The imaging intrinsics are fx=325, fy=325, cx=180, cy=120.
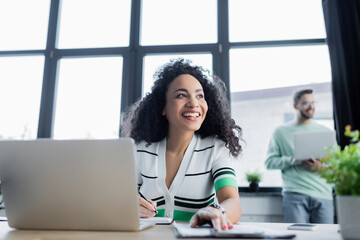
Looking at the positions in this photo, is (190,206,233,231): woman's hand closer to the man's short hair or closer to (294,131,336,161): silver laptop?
(294,131,336,161): silver laptop

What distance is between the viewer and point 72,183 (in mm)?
822

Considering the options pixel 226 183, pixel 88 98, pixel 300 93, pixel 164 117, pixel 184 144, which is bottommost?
pixel 226 183

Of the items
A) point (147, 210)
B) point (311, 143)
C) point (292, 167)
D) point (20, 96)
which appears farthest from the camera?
point (20, 96)

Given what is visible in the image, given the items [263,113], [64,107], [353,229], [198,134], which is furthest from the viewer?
[64,107]

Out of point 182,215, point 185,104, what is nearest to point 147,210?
point 182,215

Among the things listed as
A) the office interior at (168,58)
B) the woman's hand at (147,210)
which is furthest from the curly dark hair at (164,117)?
the office interior at (168,58)

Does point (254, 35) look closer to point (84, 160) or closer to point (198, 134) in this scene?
point (198, 134)

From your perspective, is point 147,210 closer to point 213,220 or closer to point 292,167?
point 213,220

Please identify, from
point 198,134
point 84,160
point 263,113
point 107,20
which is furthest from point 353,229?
point 107,20

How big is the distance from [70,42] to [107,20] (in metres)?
0.48

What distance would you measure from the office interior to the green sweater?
39 cm

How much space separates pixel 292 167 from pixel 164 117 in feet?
4.49

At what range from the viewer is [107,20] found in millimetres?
3686

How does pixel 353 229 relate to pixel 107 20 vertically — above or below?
below
